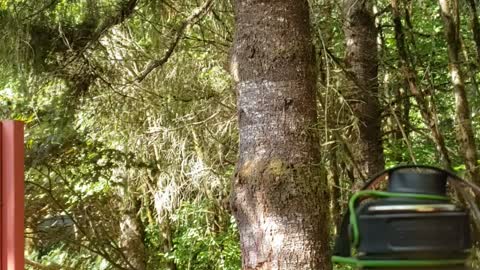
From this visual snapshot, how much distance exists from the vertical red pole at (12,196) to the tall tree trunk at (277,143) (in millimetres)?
876

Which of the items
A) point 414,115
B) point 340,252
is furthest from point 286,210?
point 414,115

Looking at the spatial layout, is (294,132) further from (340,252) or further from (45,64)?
(45,64)

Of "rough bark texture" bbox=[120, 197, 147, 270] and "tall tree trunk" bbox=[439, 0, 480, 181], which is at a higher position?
"tall tree trunk" bbox=[439, 0, 480, 181]

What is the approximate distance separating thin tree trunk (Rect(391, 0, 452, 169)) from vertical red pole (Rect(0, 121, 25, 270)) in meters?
2.88

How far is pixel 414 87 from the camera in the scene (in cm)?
506

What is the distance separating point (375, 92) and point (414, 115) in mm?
2813

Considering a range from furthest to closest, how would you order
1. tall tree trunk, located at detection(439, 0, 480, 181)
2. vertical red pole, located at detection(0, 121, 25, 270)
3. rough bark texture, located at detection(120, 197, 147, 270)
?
1. rough bark texture, located at detection(120, 197, 147, 270)
2. tall tree trunk, located at detection(439, 0, 480, 181)
3. vertical red pole, located at detection(0, 121, 25, 270)

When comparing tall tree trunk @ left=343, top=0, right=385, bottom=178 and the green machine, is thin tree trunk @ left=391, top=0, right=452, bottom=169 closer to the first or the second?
tall tree trunk @ left=343, top=0, right=385, bottom=178

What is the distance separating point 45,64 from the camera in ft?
14.8

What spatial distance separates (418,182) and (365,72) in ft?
14.1

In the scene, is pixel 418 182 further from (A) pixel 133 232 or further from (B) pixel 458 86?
(A) pixel 133 232

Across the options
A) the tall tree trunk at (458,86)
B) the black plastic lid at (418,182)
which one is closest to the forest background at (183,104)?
the tall tree trunk at (458,86)

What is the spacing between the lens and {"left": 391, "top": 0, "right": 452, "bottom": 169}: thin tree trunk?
493 cm

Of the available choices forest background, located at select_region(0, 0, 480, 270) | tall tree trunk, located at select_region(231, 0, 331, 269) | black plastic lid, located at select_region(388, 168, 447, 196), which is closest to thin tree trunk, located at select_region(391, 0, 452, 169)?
forest background, located at select_region(0, 0, 480, 270)
